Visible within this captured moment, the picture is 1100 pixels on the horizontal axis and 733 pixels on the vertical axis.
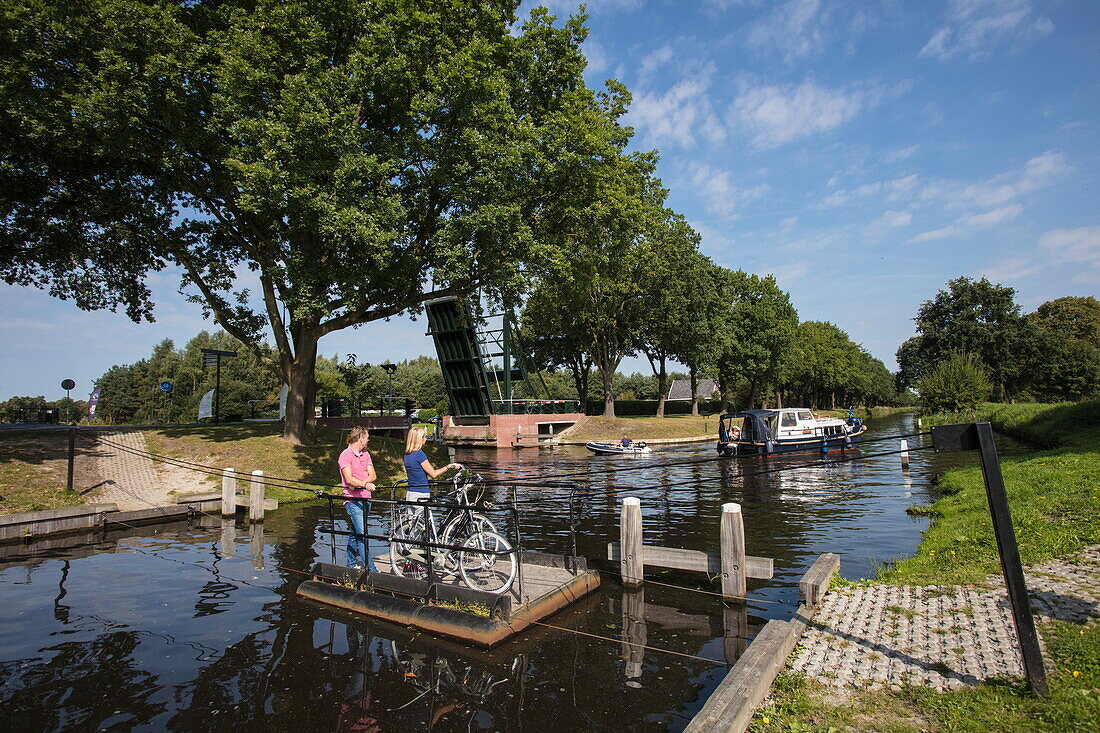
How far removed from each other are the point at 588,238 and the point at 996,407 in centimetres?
3756

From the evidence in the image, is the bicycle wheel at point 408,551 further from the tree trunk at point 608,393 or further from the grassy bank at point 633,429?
the tree trunk at point 608,393

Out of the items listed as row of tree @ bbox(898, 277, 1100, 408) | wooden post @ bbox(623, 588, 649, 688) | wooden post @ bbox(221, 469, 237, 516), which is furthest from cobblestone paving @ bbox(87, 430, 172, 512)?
row of tree @ bbox(898, 277, 1100, 408)

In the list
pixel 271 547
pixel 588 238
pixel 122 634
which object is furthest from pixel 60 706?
pixel 588 238

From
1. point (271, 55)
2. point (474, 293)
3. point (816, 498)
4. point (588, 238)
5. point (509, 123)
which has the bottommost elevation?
point (816, 498)

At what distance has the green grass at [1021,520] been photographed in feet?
26.3

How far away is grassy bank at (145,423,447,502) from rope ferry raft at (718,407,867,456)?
52.0 feet

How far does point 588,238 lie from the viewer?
19875 millimetres

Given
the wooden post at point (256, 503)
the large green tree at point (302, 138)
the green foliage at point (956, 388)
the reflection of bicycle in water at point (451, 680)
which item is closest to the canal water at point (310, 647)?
the reflection of bicycle in water at point (451, 680)

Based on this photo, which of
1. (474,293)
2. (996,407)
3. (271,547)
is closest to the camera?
(271,547)

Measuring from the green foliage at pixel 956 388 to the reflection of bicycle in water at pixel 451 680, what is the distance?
4069cm

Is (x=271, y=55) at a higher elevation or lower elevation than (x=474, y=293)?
higher

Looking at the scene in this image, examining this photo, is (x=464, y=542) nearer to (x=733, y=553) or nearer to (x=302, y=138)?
(x=733, y=553)

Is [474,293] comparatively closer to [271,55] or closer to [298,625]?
[271,55]

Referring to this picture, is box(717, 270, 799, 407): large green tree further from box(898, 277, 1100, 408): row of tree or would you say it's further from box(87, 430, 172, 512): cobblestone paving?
box(87, 430, 172, 512): cobblestone paving
